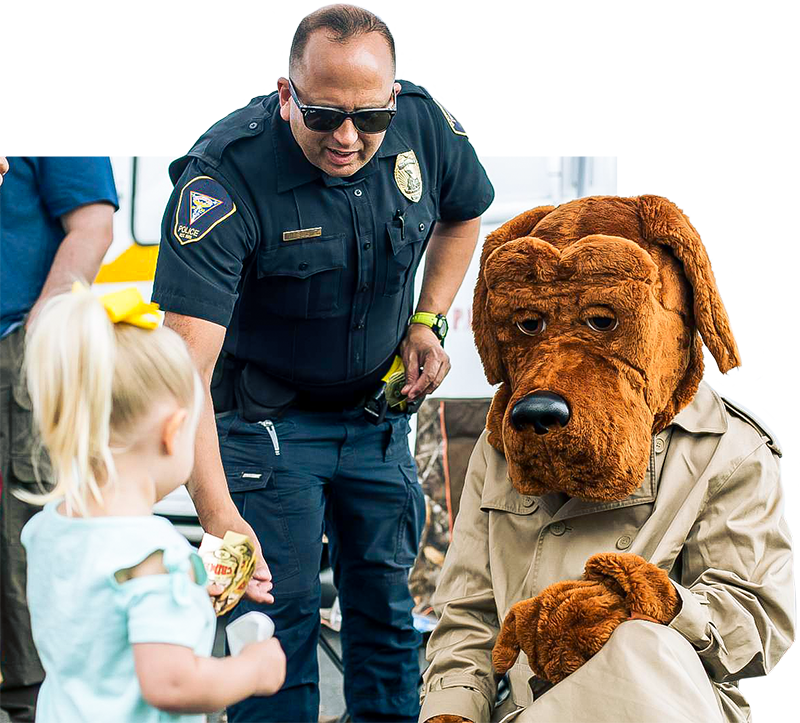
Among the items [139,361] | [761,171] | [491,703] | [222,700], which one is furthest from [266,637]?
[761,171]

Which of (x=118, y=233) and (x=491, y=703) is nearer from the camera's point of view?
(x=491, y=703)

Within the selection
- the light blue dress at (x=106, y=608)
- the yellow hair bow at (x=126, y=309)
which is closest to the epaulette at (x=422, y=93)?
the yellow hair bow at (x=126, y=309)

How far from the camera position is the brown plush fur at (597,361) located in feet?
5.68

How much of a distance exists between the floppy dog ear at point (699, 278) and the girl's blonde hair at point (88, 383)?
2.91 feet

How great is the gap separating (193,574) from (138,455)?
0.17m

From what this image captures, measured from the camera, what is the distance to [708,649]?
5.67 feet

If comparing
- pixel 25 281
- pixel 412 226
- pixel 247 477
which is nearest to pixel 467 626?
pixel 247 477

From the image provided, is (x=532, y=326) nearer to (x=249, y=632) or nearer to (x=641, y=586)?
(x=641, y=586)

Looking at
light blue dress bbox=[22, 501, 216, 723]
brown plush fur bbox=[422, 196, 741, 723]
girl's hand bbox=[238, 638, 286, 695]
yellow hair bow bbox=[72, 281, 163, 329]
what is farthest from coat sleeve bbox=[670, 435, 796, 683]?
yellow hair bow bbox=[72, 281, 163, 329]

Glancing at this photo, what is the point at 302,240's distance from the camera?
7.72 feet

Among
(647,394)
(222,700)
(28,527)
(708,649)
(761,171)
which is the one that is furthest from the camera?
(761,171)

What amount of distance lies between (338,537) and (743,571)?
108 cm

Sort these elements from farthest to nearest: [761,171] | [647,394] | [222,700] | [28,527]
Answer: [761,171], [647,394], [28,527], [222,700]

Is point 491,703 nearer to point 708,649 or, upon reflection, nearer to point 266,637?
point 708,649
